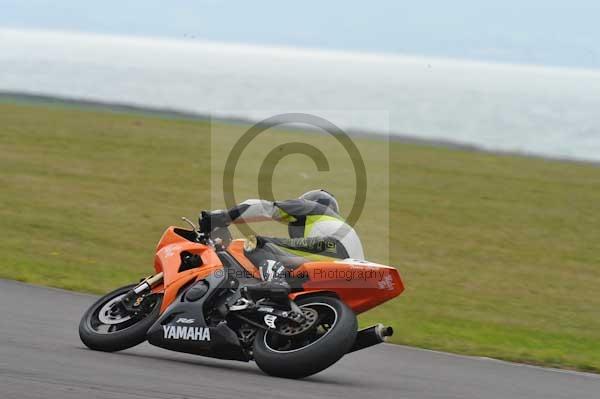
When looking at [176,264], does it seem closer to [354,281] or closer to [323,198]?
[323,198]

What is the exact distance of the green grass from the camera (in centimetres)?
1154

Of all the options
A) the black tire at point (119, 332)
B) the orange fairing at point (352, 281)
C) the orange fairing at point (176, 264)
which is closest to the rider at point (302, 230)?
the orange fairing at point (352, 281)

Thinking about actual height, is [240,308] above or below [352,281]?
below

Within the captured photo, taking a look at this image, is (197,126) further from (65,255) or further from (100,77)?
(100,77)

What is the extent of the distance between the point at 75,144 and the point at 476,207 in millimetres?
12221

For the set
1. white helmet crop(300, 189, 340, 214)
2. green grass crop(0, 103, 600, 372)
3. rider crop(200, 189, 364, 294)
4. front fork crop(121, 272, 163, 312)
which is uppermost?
white helmet crop(300, 189, 340, 214)

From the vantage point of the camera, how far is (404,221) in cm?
2092

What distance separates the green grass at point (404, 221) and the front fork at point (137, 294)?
3.56 feet

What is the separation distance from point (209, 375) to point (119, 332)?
105 centimetres

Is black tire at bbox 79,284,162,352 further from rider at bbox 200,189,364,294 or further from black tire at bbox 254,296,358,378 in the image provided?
black tire at bbox 254,296,358,378

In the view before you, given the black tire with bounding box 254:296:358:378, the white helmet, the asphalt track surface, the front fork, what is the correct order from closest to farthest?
1. the asphalt track surface
2. the black tire with bounding box 254:296:358:378
3. the white helmet
4. the front fork

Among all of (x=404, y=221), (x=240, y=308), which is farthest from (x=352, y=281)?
(x=404, y=221)

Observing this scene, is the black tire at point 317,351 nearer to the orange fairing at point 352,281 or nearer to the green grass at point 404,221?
the orange fairing at point 352,281

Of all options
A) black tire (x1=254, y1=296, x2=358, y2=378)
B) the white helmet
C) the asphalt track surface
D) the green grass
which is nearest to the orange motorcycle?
black tire (x1=254, y1=296, x2=358, y2=378)
